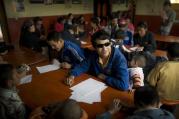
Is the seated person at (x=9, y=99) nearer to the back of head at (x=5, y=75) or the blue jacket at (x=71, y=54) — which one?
the back of head at (x=5, y=75)

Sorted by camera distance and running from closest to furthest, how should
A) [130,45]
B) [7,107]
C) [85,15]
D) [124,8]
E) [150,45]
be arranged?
[7,107], [150,45], [130,45], [85,15], [124,8]

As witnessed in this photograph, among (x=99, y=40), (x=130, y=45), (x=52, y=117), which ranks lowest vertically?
(x=130, y=45)

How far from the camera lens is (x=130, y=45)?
4.16 m

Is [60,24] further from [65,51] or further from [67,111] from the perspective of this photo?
[67,111]

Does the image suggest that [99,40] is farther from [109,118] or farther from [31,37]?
[31,37]

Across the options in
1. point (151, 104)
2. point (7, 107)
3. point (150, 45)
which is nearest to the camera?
point (151, 104)

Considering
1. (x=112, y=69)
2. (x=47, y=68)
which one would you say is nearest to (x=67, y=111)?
(x=112, y=69)

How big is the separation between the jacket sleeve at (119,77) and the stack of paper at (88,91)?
3.7 inches

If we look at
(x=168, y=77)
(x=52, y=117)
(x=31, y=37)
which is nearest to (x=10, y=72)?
(x=52, y=117)

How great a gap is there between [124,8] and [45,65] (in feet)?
28.2

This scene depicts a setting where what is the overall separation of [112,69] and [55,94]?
68cm

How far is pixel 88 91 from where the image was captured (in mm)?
1792

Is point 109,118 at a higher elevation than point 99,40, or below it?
below

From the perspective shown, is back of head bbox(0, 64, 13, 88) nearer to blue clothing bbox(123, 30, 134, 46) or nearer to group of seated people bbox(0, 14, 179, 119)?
group of seated people bbox(0, 14, 179, 119)
